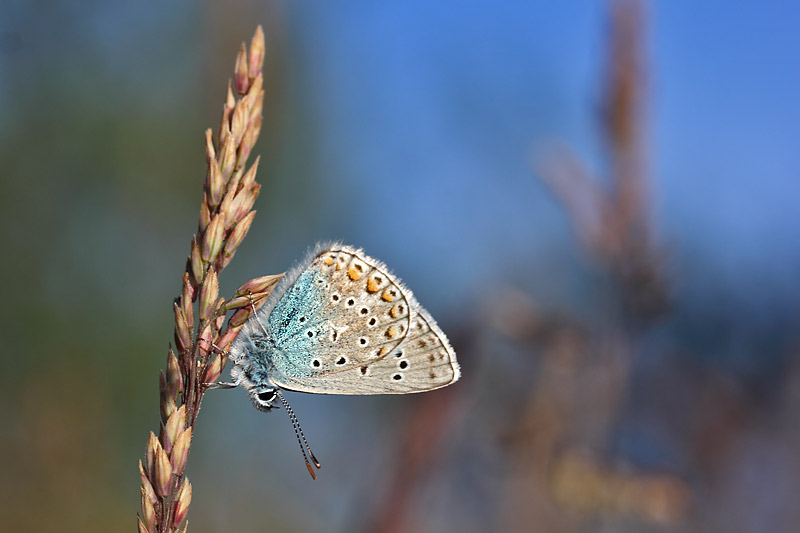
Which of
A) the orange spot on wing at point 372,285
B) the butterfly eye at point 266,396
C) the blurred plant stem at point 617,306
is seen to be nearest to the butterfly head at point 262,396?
the butterfly eye at point 266,396

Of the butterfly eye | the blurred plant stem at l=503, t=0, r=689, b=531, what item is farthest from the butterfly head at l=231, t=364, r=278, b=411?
the blurred plant stem at l=503, t=0, r=689, b=531

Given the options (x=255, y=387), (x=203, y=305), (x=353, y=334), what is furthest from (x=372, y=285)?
(x=203, y=305)

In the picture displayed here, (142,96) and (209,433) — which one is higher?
(142,96)

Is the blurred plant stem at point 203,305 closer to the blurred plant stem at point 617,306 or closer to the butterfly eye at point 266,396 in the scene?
the butterfly eye at point 266,396

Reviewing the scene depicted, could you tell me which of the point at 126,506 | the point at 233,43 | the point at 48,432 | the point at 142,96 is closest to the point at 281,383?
the point at 48,432

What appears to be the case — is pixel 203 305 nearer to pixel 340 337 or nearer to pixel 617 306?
pixel 340 337

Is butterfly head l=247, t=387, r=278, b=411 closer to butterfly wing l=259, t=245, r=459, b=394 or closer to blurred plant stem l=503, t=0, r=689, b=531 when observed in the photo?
butterfly wing l=259, t=245, r=459, b=394

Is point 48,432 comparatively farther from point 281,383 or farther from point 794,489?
point 794,489
